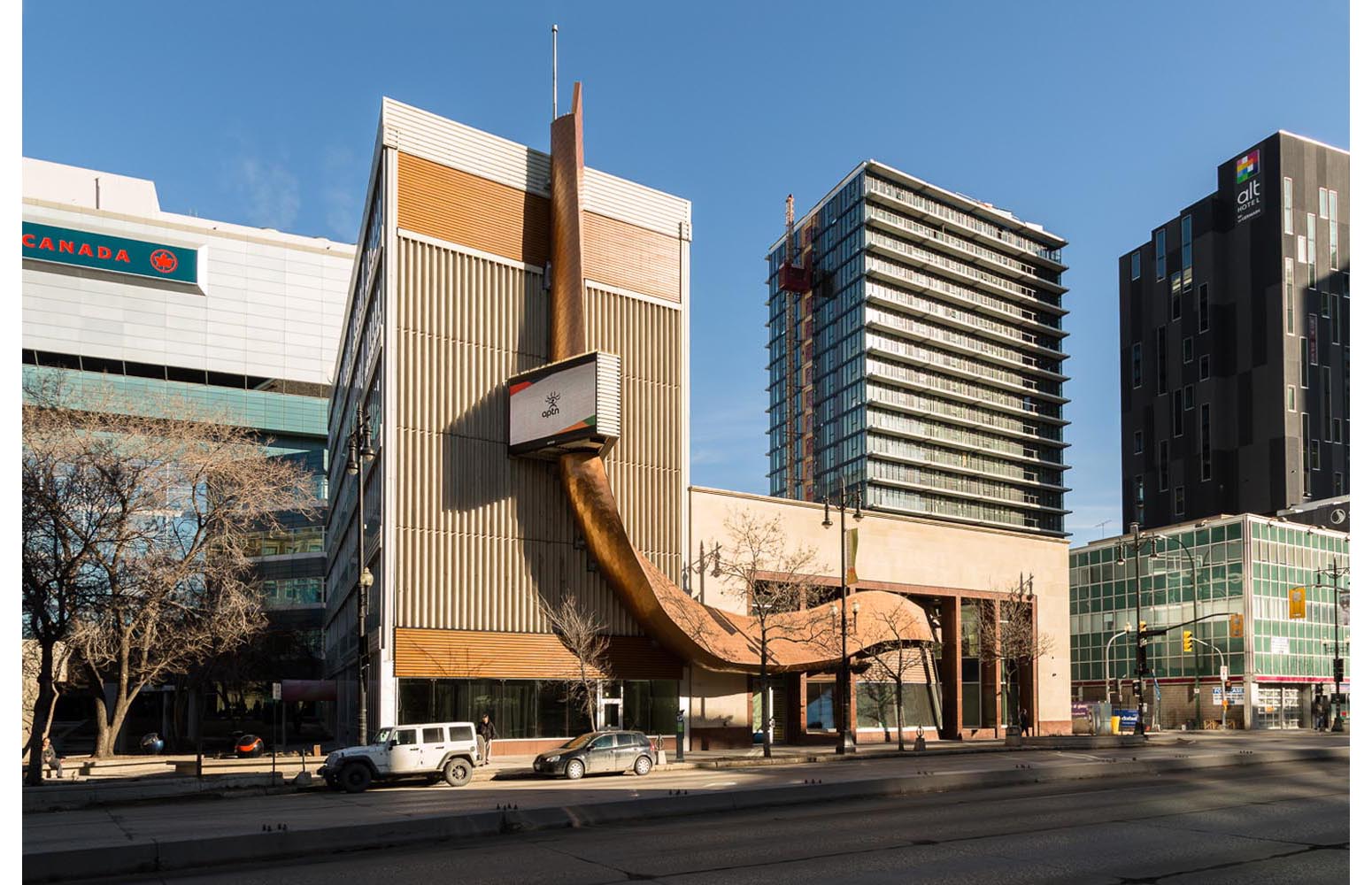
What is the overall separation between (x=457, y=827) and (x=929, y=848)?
857 cm

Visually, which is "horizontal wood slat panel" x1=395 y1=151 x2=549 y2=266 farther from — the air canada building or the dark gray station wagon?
the dark gray station wagon

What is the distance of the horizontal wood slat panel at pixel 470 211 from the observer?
49062 millimetres

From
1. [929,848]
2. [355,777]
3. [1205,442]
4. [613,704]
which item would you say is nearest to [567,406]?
[613,704]

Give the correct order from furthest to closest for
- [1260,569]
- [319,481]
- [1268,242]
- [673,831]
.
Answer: [1268,242]
[319,481]
[1260,569]
[673,831]

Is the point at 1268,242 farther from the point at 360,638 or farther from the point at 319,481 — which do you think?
the point at 360,638

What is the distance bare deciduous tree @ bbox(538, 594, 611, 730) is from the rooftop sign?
310ft

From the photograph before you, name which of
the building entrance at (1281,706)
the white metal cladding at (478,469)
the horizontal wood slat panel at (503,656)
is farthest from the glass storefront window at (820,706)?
the building entrance at (1281,706)

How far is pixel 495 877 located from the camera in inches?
641

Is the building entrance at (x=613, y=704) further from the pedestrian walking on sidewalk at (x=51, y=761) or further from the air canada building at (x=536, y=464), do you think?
the pedestrian walking on sidewalk at (x=51, y=761)

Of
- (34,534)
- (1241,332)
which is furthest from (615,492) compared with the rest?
(1241,332)

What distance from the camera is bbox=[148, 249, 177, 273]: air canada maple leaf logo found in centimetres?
12556

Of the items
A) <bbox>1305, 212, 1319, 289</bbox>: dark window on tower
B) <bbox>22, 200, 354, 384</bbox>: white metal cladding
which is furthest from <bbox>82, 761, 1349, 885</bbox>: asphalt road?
<bbox>1305, 212, 1319, 289</bbox>: dark window on tower

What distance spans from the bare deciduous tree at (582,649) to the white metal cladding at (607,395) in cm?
835
